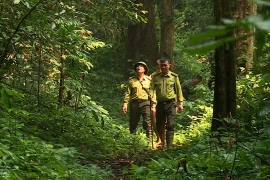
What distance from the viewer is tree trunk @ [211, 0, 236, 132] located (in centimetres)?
639

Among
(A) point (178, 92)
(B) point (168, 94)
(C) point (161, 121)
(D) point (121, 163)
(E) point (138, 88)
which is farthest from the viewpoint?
(E) point (138, 88)

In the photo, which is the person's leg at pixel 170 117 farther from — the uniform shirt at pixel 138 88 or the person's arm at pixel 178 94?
the uniform shirt at pixel 138 88

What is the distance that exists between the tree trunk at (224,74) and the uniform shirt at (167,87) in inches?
91.9

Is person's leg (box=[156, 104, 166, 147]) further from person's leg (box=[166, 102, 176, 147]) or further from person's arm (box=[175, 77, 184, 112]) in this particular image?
person's arm (box=[175, 77, 184, 112])

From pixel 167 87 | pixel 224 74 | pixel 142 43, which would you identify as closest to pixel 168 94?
pixel 167 87

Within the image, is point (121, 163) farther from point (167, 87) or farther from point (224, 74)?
point (224, 74)

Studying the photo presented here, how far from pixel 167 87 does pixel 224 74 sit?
2518 millimetres

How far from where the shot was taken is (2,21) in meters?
5.88

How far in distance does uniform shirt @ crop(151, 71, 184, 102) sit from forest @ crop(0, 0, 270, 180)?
1039 mm

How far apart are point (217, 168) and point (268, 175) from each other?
828 millimetres

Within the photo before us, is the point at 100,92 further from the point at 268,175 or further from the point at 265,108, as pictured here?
the point at 265,108

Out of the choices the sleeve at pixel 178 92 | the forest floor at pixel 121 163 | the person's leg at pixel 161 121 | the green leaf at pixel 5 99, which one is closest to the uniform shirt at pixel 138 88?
the person's leg at pixel 161 121

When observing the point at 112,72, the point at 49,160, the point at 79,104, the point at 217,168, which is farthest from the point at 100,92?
the point at 217,168

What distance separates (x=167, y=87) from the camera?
891cm
